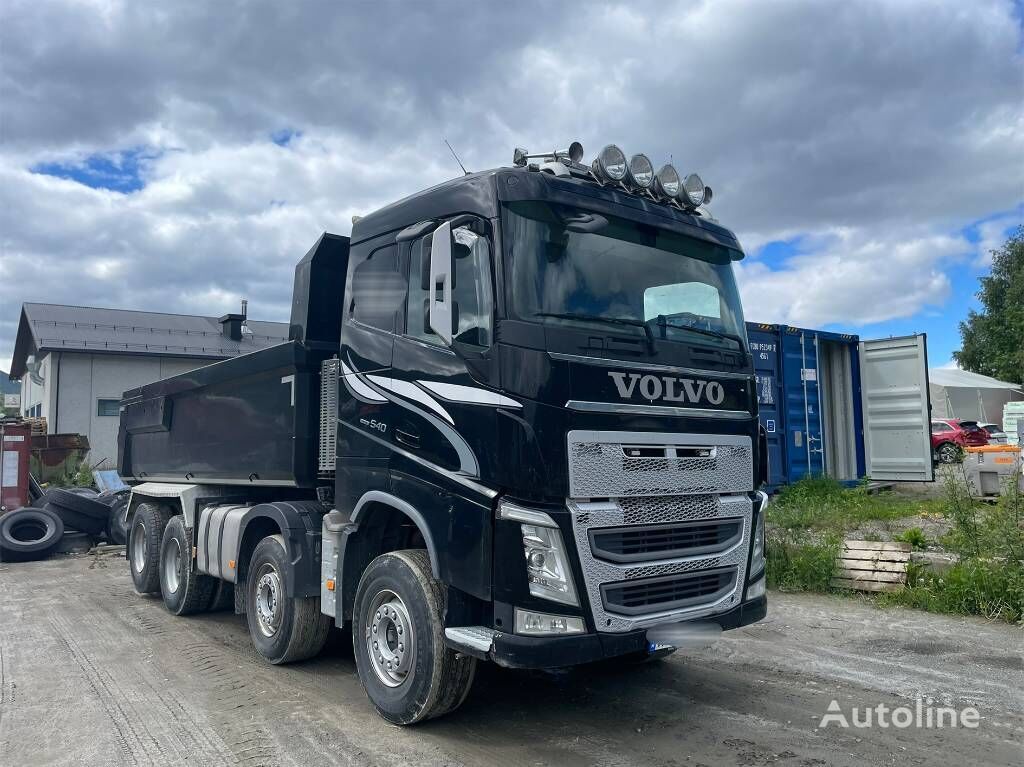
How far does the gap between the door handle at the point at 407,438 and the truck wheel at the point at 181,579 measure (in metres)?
4.39

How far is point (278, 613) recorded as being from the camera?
6129 mm

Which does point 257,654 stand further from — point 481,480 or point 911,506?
point 911,506

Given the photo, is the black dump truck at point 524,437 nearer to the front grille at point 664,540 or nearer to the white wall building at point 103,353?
the front grille at point 664,540

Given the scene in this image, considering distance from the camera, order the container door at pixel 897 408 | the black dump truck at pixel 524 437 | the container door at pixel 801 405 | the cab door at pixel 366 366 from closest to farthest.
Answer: the black dump truck at pixel 524 437 → the cab door at pixel 366 366 → the container door at pixel 801 405 → the container door at pixel 897 408

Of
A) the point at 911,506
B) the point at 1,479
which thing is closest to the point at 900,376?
the point at 911,506

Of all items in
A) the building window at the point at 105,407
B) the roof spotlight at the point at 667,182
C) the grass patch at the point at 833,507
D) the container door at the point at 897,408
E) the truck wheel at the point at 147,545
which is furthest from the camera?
the building window at the point at 105,407

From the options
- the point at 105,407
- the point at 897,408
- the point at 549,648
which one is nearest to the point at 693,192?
the point at 549,648

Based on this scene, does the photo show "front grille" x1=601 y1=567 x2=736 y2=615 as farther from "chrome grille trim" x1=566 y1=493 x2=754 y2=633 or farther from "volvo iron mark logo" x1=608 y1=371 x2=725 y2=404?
"volvo iron mark logo" x1=608 y1=371 x2=725 y2=404

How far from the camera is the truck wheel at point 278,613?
19.5 ft

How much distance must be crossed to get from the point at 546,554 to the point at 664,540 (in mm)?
847

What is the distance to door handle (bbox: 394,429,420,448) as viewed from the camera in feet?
15.5

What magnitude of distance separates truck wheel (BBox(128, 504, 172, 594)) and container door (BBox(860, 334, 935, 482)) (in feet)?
37.7

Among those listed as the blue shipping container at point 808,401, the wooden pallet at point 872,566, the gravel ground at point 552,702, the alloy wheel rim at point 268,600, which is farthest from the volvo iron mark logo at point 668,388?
the blue shipping container at point 808,401

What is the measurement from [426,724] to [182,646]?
330 cm
